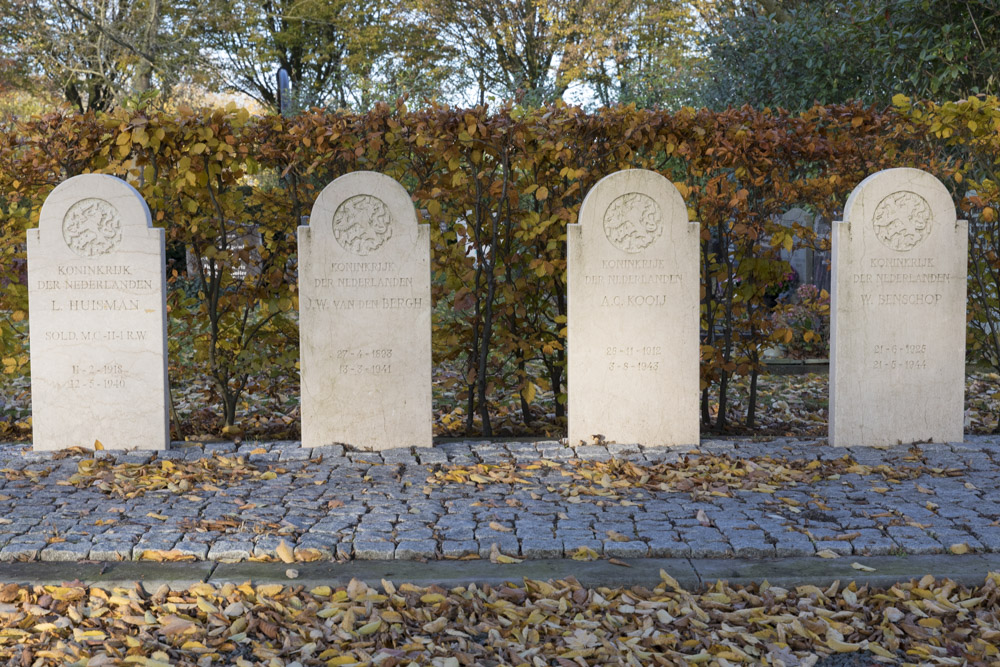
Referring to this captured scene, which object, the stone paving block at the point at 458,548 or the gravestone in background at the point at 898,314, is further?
the gravestone in background at the point at 898,314

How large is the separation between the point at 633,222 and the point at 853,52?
22.8 ft

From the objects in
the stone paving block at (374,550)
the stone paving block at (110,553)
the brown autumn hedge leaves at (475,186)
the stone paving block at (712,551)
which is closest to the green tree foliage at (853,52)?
the brown autumn hedge leaves at (475,186)

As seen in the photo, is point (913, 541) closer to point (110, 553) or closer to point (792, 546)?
point (792, 546)

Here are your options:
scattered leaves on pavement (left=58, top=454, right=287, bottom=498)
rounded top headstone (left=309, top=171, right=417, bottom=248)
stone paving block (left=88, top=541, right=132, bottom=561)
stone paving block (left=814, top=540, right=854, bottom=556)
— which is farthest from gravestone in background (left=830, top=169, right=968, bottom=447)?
stone paving block (left=88, top=541, right=132, bottom=561)

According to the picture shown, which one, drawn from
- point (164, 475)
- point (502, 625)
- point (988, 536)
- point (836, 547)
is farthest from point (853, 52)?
point (502, 625)

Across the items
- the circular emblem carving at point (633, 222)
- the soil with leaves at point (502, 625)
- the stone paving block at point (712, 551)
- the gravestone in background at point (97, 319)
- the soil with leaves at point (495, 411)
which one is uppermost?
the circular emblem carving at point (633, 222)

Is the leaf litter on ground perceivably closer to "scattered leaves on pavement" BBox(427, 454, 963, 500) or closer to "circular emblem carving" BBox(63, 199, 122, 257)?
"scattered leaves on pavement" BBox(427, 454, 963, 500)

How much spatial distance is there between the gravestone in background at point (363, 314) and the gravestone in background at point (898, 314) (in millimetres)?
2607

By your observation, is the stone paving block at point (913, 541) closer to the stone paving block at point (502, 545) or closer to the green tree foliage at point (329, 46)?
the stone paving block at point (502, 545)

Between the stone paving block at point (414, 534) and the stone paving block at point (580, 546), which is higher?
the stone paving block at point (414, 534)

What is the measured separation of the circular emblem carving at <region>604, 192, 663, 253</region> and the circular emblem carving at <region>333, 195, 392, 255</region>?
4.55ft

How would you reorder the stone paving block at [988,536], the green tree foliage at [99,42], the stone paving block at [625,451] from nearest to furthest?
the stone paving block at [988,536] < the stone paving block at [625,451] < the green tree foliage at [99,42]

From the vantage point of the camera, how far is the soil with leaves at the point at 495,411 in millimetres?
6680

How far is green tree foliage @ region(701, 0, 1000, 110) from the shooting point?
9.32 meters
